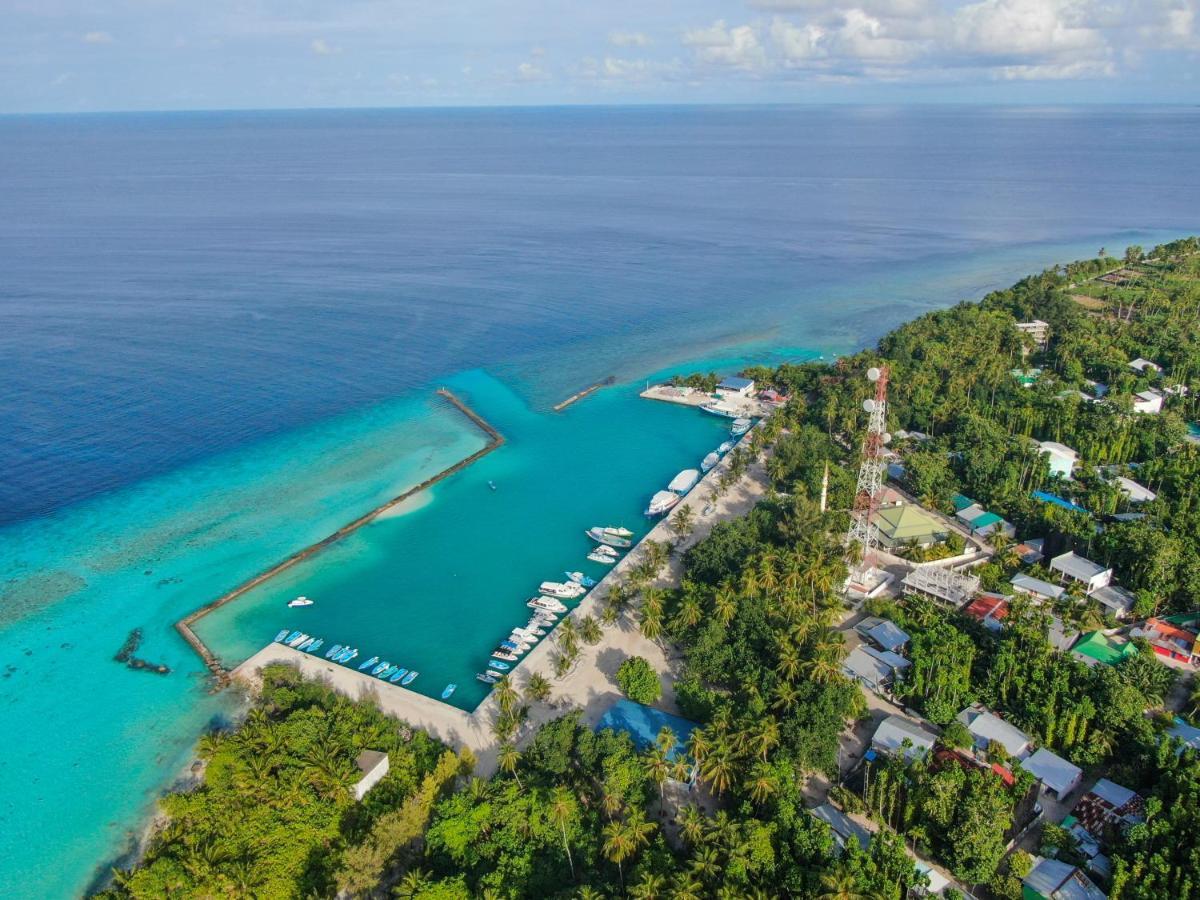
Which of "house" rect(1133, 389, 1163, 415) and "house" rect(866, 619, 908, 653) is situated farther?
"house" rect(1133, 389, 1163, 415)

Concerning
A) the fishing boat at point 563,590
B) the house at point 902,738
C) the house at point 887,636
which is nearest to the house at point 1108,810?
the house at point 902,738

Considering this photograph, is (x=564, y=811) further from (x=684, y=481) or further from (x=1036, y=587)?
(x=684, y=481)

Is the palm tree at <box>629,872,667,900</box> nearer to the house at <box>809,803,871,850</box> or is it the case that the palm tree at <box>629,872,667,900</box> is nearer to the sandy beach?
the house at <box>809,803,871,850</box>

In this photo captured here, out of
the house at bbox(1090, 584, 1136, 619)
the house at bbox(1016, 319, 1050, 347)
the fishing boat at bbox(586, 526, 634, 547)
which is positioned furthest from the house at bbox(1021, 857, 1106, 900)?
the house at bbox(1016, 319, 1050, 347)

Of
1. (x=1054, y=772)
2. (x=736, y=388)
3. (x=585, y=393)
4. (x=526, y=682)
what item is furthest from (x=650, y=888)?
(x=585, y=393)

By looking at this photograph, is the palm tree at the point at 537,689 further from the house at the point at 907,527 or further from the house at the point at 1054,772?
the house at the point at 907,527
